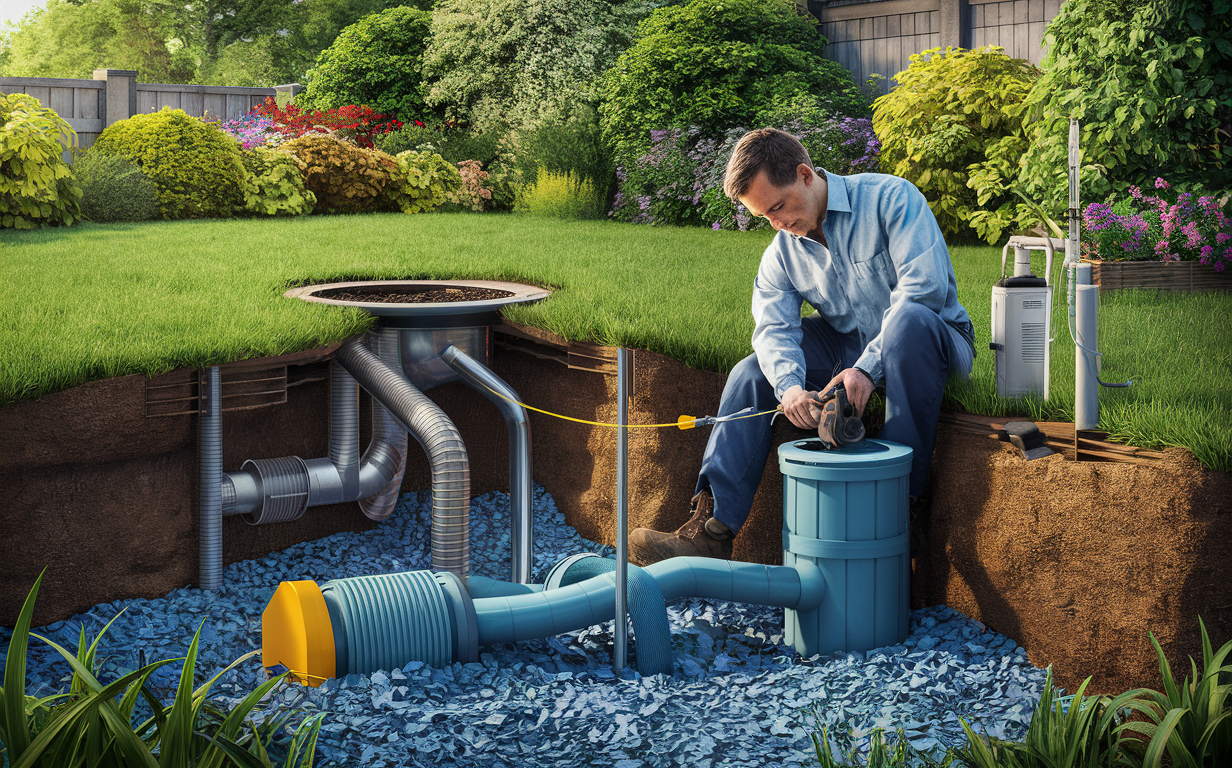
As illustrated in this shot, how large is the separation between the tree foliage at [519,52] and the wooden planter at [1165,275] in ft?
23.0

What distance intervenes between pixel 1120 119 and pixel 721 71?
460 cm

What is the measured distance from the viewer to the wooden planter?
16.4 ft

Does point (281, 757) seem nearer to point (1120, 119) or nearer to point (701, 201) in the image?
point (1120, 119)

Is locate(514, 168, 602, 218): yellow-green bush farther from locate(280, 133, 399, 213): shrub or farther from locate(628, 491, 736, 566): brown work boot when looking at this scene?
locate(628, 491, 736, 566): brown work boot

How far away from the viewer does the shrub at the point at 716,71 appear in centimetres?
898

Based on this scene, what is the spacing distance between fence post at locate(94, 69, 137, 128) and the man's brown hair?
26.3 feet

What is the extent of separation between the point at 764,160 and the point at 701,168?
19.1 ft

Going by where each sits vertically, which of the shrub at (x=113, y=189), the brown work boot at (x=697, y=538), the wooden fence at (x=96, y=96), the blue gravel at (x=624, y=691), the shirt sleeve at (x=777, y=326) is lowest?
the blue gravel at (x=624, y=691)

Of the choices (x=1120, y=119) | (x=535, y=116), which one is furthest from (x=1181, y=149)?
(x=535, y=116)

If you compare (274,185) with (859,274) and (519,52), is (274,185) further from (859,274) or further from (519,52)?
(859,274)

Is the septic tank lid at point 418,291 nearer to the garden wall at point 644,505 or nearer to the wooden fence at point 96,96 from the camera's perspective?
the garden wall at point 644,505

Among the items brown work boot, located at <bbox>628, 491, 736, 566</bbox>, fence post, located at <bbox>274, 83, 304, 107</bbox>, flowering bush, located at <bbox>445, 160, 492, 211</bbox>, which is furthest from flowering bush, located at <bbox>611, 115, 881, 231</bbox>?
brown work boot, located at <bbox>628, 491, 736, 566</bbox>

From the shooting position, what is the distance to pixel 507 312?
155 inches

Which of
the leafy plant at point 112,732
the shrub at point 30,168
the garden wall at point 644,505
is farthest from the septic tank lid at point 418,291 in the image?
the shrub at point 30,168
